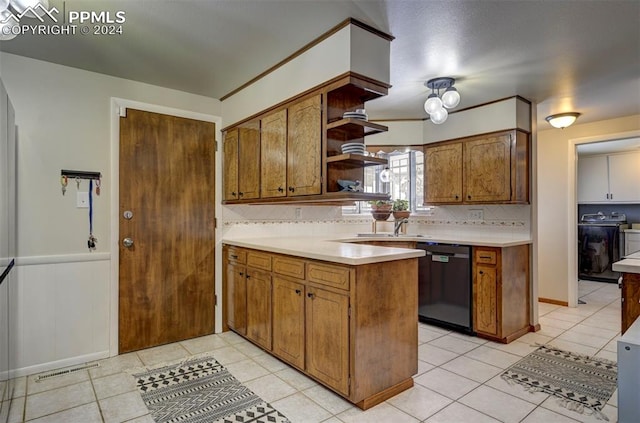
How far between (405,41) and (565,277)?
3980 mm

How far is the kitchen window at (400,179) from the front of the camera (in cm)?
488

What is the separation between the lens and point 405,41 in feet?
7.84

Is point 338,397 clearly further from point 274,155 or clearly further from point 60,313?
point 60,313

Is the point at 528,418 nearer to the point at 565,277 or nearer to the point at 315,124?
the point at 315,124

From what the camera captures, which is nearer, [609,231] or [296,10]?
[296,10]

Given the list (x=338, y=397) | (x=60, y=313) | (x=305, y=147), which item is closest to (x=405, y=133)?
(x=305, y=147)

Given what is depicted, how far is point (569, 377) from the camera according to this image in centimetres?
255

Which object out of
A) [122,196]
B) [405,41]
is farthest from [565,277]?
[122,196]

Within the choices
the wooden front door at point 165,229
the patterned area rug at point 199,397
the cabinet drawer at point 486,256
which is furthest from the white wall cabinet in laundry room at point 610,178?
the patterned area rug at point 199,397

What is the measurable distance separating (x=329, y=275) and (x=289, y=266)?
1.54 ft

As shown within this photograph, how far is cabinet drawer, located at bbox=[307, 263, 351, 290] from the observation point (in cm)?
216

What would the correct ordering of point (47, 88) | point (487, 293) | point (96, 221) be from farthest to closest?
point (487, 293), point (96, 221), point (47, 88)

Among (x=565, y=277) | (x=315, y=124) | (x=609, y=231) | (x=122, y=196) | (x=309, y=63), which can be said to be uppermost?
(x=309, y=63)

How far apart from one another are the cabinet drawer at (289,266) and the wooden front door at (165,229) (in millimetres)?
1050
